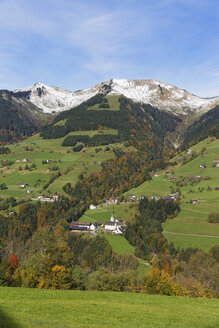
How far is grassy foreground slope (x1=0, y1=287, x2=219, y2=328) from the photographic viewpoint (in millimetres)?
22672

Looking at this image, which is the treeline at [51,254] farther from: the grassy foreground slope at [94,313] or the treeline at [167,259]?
the grassy foreground slope at [94,313]

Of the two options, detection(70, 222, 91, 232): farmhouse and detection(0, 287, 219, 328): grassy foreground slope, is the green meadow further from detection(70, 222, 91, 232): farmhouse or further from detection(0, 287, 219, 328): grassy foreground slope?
detection(0, 287, 219, 328): grassy foreground slope

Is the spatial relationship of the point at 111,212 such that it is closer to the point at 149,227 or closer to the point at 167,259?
the point at 149,227

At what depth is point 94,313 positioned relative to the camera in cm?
2708

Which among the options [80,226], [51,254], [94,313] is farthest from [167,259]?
[94,313]

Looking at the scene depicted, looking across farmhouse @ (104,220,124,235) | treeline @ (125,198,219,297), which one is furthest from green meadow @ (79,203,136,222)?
farmhouse @ (104,220,124,235)

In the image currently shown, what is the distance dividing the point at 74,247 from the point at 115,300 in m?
114

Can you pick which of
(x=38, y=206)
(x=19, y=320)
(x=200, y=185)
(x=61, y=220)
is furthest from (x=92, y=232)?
(x=19, y=320)

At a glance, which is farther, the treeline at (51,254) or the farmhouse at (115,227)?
the farmhouse at (115,227)

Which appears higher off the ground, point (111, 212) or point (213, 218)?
point (213, 218)

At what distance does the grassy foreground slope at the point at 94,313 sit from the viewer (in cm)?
2267

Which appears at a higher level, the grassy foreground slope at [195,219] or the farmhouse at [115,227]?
the grassy foreground slope at [195,219]

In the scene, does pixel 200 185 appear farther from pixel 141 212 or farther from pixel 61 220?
pixel 61 220

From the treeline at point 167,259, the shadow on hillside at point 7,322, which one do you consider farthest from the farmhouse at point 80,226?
the shadow on hillside at point 7,322
